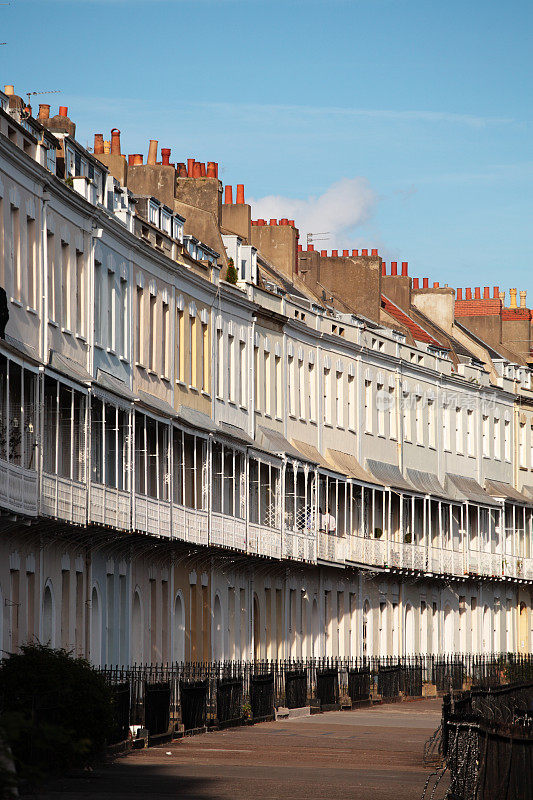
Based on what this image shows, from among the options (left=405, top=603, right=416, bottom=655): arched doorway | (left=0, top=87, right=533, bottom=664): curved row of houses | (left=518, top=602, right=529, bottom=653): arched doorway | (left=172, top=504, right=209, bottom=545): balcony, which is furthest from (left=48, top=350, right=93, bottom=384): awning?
(left=518, top=602, right=529, bottom=653): arched doorway

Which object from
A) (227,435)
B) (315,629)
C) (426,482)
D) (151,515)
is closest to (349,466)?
(315,629)

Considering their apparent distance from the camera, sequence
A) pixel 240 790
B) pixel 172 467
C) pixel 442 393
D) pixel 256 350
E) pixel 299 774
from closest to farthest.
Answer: pixel 240 790 → pixel 299 774 → pixel 172 467 → pixel 256 350 → pixel 442 393

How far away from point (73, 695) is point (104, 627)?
13.5 m

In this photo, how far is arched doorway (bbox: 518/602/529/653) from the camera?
219 ft

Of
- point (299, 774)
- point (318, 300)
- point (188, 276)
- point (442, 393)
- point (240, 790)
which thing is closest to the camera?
point (240, 790)

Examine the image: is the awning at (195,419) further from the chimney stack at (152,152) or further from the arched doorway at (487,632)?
the arched doorway at (487,632)

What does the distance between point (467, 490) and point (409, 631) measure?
6806 mm

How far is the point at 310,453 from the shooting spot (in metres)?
49.7

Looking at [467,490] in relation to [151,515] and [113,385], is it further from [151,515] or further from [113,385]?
[113,385]

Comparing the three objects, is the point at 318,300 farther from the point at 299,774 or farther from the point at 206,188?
the point at 299,774

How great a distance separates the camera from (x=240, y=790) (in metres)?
20.6

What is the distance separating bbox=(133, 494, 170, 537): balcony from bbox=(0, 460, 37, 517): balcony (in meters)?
6.61

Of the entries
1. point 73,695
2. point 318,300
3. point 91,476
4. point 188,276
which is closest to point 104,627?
point 91,476

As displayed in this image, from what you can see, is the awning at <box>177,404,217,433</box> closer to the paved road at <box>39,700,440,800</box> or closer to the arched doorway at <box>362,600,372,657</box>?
the paved road at <box>39,700,440,800</box>
